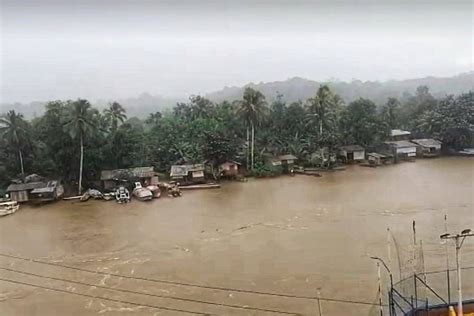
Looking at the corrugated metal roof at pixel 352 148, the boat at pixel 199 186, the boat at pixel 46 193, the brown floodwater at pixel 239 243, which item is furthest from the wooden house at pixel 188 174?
the corrugated metal roof at pixel 352 148

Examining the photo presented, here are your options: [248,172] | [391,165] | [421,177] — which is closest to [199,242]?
[248,172]

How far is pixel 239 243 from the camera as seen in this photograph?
2.82 m

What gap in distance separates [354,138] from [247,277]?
10.4 feet

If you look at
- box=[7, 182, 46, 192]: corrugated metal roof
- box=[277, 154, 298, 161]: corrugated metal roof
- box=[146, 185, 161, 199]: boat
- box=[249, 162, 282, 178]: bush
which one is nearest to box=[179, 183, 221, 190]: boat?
box=[146, 185, 161, 199]: boat

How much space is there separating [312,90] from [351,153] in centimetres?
277

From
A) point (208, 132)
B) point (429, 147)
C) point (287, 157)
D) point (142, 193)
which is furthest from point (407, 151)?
point (142, 193)

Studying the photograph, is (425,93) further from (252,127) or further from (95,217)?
(95,217)

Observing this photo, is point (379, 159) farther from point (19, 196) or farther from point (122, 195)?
point (19, 196)

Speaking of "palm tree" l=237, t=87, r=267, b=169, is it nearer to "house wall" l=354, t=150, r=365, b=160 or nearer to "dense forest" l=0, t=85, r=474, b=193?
"dense forest" l=0, t=85, r=474, b=193

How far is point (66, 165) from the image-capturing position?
430 centimetres

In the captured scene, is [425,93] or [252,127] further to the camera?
[425,93]

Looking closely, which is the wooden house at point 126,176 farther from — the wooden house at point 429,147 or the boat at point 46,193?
the wooden house at point 429,147

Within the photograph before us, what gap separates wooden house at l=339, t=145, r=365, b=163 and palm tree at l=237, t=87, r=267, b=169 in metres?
0.81

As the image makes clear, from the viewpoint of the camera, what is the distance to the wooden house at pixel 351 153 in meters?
4.98
